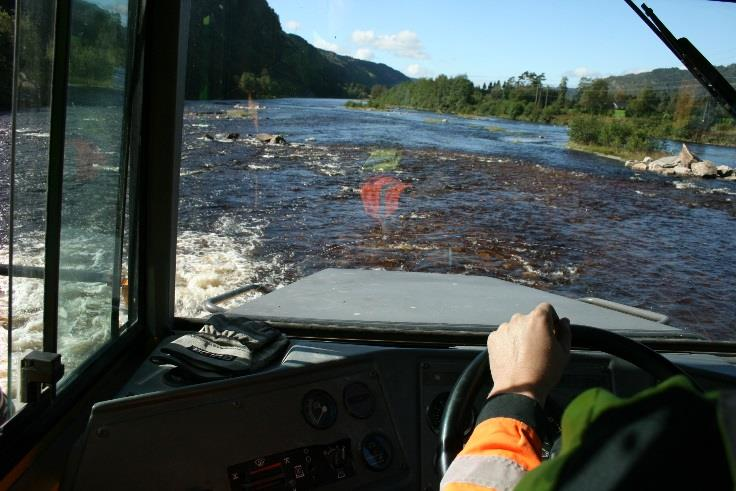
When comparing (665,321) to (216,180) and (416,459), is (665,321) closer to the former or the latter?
(416,459)

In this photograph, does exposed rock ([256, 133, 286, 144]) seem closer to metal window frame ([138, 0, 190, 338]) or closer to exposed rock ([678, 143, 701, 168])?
metal window frame ([138, 0, 190, 338])

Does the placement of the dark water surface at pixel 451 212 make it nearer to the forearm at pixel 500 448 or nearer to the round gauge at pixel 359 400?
the round gauge at pixel 359 400

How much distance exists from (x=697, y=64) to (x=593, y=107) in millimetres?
1197

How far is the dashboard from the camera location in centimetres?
153

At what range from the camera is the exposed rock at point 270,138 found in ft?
12.7

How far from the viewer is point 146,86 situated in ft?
6.40

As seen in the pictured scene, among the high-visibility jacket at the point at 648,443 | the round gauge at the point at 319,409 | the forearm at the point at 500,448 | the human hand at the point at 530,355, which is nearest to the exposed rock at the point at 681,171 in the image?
the round gauge at the point at 319,409

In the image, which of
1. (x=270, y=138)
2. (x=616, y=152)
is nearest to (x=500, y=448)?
(x=616, y=152)

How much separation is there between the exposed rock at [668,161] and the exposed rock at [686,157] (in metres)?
0.04

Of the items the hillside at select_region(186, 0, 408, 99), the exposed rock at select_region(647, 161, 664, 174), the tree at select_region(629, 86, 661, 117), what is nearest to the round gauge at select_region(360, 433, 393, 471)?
the hillside at select_region(186, 0, 408, 99)

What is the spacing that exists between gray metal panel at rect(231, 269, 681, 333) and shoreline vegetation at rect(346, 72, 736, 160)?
0.70 m

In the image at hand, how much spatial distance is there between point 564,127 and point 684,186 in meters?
0.62

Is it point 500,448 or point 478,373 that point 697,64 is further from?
point 500,448

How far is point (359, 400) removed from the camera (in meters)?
1.89
